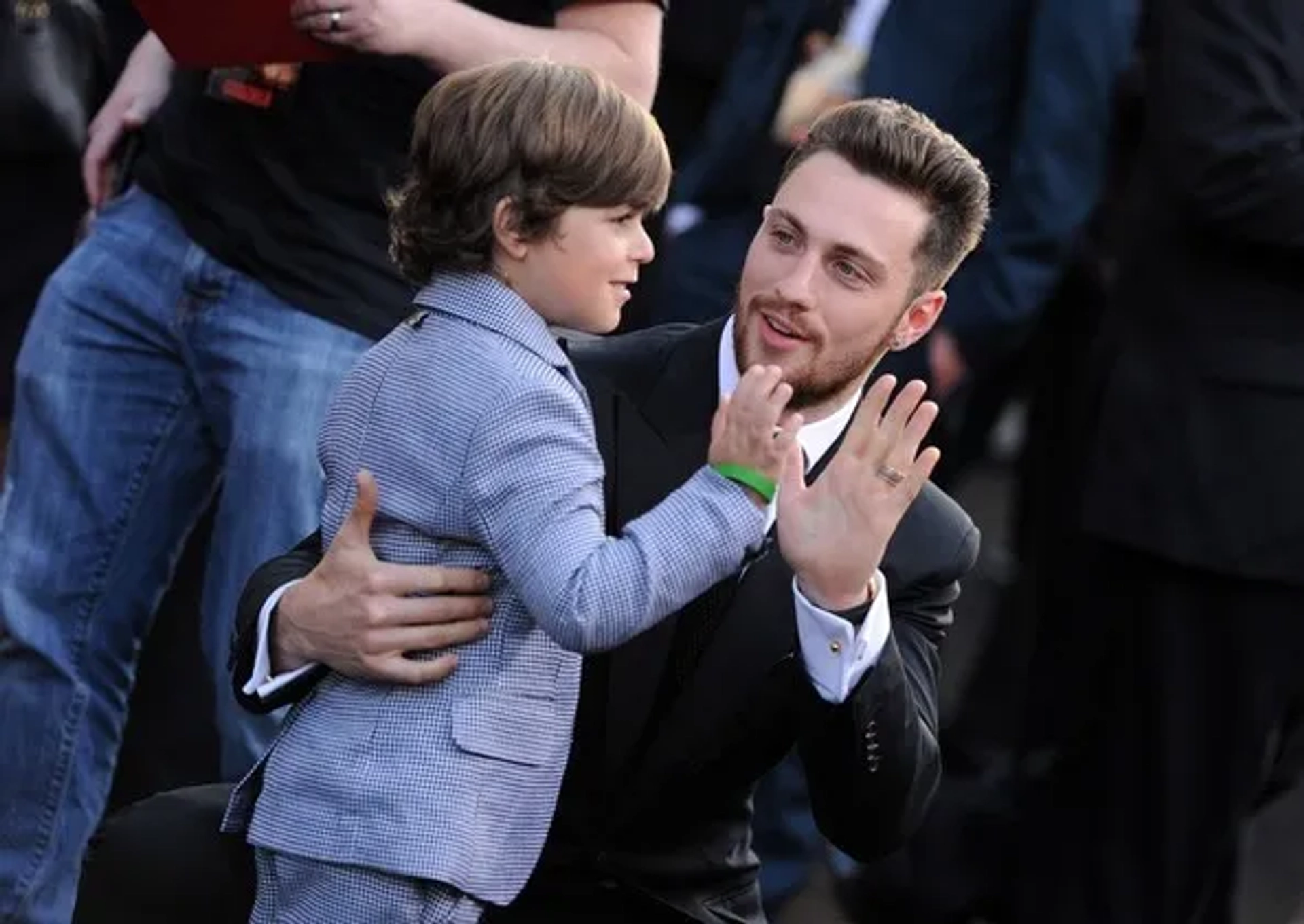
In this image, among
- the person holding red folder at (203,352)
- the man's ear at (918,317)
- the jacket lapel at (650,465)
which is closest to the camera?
the jacket lapel at (650,465)

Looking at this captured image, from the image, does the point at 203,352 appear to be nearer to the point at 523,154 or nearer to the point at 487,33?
the point at 487,33

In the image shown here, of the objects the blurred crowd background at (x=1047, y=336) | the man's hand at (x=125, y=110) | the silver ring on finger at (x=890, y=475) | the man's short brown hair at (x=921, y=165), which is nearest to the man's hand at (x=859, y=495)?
the silver ring on finger at (x=890, y=475)

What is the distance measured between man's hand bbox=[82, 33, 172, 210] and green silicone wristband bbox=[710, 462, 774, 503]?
5.18 feet

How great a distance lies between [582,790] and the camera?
3195 mm

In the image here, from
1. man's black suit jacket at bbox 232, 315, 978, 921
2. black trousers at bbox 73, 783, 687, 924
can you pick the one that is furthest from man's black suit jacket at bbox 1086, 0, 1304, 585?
black trousers at bbox 73, 783, 687, 924

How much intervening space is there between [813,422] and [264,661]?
0.64 metres

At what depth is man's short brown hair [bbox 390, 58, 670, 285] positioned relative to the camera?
9.53ft

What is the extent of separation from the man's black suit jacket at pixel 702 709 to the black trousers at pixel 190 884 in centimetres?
4

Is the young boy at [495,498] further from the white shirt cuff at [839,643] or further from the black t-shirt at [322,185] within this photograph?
the black t-shirt at [322,185]

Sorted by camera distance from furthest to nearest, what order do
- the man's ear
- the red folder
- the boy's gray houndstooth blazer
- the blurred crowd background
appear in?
the blurred crowd background → the red folder → the man's ear → the boy's gray houndstooth blazer

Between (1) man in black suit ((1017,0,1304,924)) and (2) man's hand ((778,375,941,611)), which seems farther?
(1) man in black suit ((1017,0,1304,924))

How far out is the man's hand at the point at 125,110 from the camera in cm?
411

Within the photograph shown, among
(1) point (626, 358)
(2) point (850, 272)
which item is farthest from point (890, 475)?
(1) point (626, 358)

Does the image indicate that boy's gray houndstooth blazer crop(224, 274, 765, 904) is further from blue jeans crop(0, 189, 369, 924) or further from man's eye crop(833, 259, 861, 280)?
blue jeans crop(0, 189, 369, 924)
